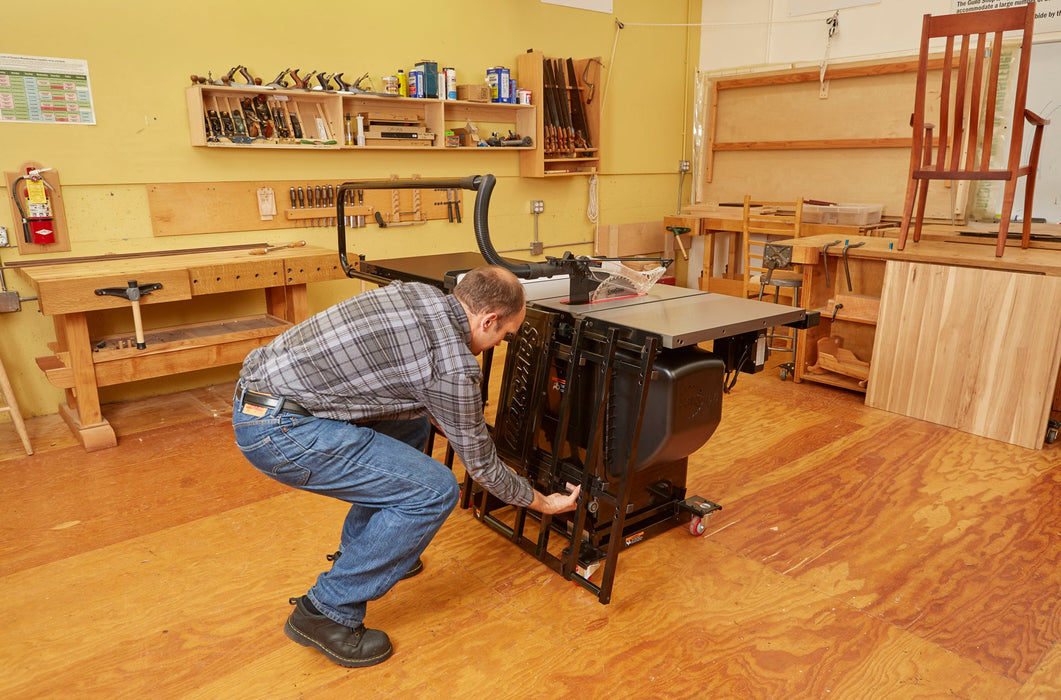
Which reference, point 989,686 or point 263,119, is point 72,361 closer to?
point 263,119

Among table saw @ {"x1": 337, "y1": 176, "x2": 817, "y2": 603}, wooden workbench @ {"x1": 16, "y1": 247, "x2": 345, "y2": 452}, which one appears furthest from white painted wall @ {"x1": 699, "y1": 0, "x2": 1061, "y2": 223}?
wooden workbench @ {"x1": 16, "y1": 247, "x2": 345, "y2": 452}

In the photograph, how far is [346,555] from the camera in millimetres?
1823

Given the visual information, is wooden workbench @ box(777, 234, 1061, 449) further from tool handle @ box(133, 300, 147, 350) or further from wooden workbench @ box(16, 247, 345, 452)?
tool handle @ box(133, 300, 147, 350)

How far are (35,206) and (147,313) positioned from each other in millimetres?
729

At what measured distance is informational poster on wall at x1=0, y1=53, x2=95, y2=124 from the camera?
3.33m

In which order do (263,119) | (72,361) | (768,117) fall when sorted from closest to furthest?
(72,361) < (263,119) < (768,117)

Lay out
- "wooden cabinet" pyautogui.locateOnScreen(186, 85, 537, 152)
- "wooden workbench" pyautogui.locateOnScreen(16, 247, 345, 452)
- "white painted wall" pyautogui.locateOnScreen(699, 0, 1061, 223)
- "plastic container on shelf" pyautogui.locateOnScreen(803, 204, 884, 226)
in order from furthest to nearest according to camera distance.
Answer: "plastic container on shelf" pyautogui.locateOnScreen(803, 204, 884, 226) → "white painted wall" pyautogui.locateOnScreen(699, 0, 1061, 223) → "wooden cabinet" pyautogui.locateOnScreen(186, 85, 537, 152) → "wooden workbench" pyautogui.locateOnScreen(16, 247, 345, 452)

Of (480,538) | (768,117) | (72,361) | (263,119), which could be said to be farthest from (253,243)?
(768,117)

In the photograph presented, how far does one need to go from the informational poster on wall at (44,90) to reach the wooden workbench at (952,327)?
378 cm

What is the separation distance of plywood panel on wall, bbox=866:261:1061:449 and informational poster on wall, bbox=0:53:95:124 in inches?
162

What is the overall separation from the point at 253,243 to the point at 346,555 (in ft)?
9.21

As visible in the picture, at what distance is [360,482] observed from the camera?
1758 millimetres

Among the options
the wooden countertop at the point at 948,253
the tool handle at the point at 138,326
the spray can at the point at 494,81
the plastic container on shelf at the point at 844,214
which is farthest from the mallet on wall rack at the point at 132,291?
the plastic container on shelf at the point at 844,214

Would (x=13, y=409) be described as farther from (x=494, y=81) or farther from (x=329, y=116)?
(x=494, y=81)
